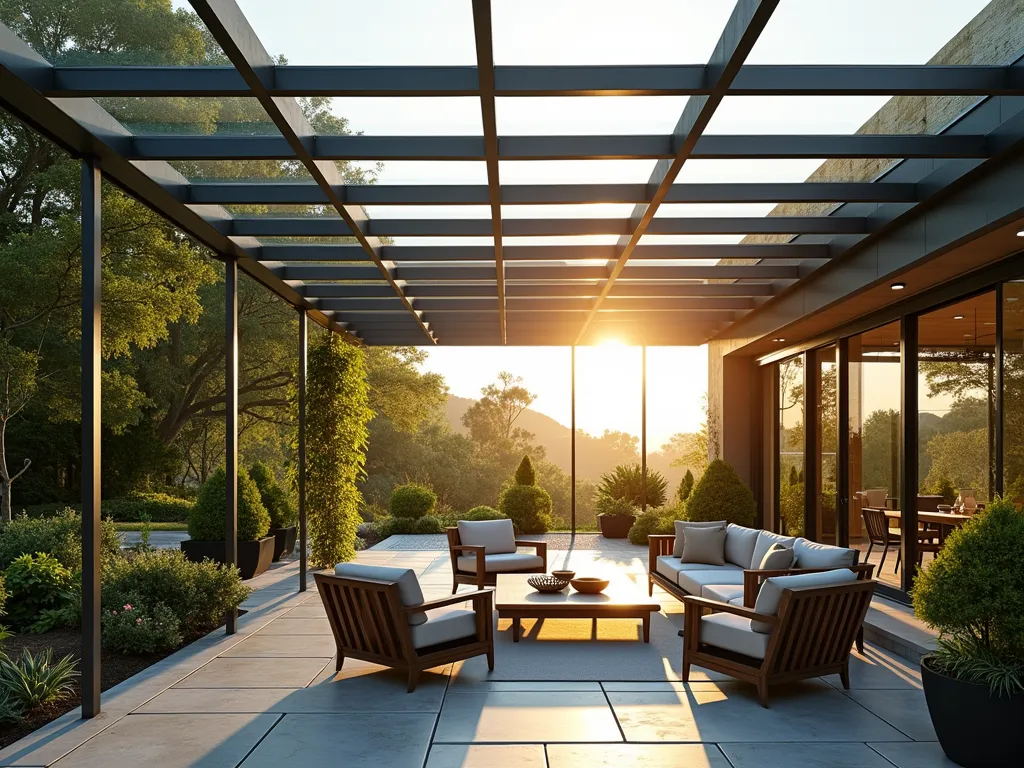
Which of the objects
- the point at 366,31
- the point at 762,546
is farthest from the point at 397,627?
the point at 762,546

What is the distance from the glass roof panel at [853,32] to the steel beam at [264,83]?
2352mm

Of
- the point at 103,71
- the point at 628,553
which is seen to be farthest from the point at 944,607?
the point at 628,553

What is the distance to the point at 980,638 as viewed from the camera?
4.59 m

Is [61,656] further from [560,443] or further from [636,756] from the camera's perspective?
[560,443]

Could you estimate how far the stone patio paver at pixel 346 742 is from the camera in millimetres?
4391

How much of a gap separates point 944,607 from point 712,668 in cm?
173

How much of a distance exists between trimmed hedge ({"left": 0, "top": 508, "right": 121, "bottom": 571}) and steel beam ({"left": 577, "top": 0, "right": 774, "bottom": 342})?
19.1ft

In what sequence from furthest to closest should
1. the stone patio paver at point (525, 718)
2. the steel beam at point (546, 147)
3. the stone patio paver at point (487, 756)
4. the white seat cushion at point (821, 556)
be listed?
the white seat cushion at point (821, 556)
the steel beam at point (546, 147)
the stone patio paver at point (525, 718)
the stone patio paver at point (487, 756)

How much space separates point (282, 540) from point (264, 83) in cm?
892

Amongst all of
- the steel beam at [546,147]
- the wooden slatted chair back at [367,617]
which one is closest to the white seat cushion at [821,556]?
the steel beam at [546,147]

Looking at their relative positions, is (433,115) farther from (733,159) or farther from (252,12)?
(733,159)

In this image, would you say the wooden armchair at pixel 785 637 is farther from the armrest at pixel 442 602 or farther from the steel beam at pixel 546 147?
the steel beam at pixel 546 147

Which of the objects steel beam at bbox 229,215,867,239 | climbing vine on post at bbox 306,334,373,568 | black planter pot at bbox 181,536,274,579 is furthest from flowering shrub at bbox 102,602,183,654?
climbing vine on post at bbox 306,334,373,568

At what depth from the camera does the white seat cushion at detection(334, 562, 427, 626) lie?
5812mm
